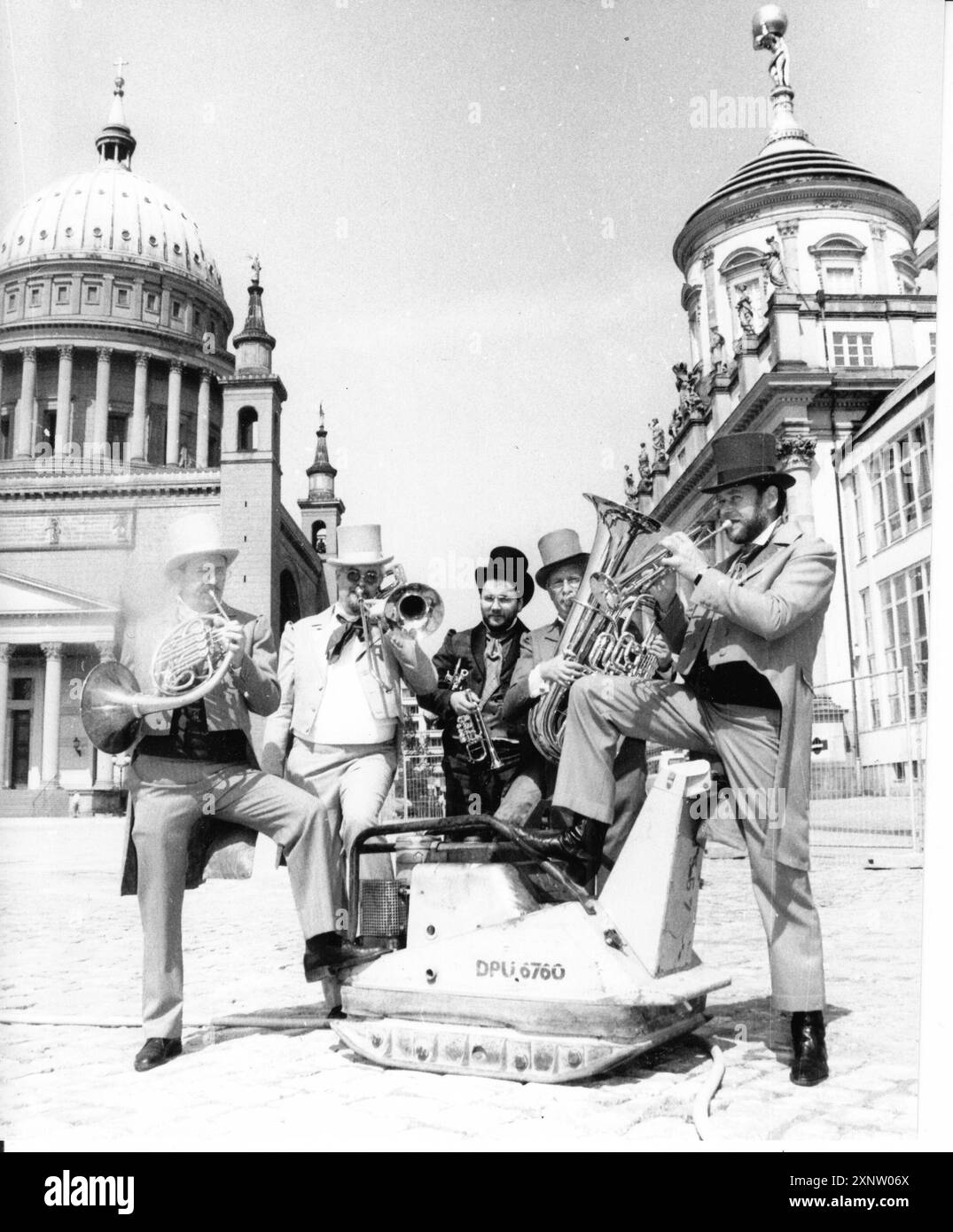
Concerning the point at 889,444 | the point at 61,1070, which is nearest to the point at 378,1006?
the point at 61,1070

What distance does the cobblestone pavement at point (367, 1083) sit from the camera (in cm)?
322

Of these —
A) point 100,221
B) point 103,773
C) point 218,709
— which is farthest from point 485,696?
point 100,221

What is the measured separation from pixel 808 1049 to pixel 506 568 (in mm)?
2711

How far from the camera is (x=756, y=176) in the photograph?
8.27 m

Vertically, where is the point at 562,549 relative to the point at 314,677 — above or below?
above

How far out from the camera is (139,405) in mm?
51031

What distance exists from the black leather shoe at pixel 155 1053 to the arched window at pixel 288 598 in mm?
16830

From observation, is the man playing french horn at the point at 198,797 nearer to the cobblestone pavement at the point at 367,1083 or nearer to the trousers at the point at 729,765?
the cobblestone pavement at the point at 367,1083

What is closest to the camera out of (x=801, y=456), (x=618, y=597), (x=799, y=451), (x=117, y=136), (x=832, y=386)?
(x=618, y=597)

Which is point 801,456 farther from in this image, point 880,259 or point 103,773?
point 103,773

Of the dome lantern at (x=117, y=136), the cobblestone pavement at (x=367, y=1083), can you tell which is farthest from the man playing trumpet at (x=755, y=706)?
the dome lantern at (x=117, y=136)

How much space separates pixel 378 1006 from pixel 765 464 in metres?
2.56
